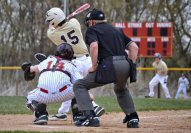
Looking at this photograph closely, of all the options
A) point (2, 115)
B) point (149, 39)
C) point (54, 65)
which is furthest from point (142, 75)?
point (54, 65)

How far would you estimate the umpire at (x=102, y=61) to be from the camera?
931 cm

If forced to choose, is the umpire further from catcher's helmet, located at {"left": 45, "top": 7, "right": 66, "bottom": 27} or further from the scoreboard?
the scoreboard

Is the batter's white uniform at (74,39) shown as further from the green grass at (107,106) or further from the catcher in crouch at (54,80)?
the green grass at (107,106)

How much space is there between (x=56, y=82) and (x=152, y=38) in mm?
15930

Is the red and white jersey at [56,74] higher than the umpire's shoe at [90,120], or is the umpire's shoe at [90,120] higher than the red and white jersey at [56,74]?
the red and white jersey at [56,74]

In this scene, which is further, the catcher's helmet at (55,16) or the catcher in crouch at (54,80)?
the catcher's helmet at (55,16)

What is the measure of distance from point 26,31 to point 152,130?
2835 cm

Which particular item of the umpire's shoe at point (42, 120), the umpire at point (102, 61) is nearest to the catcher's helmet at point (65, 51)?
the umpire at point (102, 61)

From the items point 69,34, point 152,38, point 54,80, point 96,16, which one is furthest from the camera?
point 152,38

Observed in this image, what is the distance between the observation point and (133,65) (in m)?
9.47

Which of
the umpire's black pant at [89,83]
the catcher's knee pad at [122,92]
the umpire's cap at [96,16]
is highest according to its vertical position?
the umpire's cap at [96,16]

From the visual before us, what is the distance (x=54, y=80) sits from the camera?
31.9ft

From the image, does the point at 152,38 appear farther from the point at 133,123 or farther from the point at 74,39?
the point at 133,123

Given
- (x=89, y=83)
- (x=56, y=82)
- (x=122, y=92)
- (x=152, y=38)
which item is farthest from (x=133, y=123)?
(x=152, y=38)
